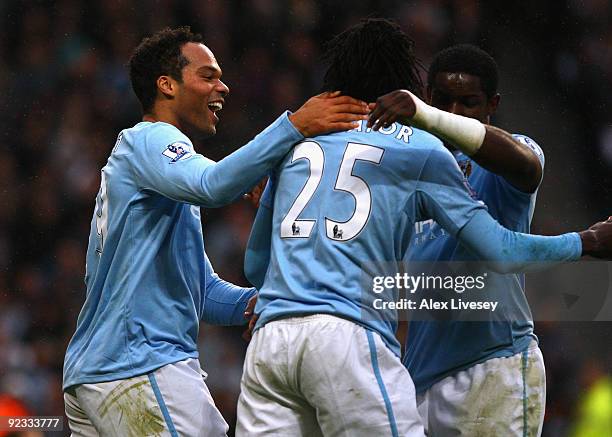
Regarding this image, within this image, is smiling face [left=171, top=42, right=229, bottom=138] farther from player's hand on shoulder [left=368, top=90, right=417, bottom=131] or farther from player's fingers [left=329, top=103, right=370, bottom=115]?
player's hand on shoulder [left=368, top=90, right=417, bottom=131]

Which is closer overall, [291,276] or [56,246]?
[291,276]

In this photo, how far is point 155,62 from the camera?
3951 mm

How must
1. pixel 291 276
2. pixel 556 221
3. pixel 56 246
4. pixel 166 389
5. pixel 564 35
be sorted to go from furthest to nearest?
pixel 564 35 < pixel 56 246 < pixel 556 221 < pixel 166 389 < pixel 291 276

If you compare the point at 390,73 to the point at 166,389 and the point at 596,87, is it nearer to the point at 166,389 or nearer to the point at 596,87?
the point at 166,389

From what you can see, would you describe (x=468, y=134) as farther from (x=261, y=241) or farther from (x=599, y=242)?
(x=261, y=241)

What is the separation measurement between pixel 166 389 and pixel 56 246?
539cm

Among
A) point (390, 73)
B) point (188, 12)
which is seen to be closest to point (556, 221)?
point (188, 12)

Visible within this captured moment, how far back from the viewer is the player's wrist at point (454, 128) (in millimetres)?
3127

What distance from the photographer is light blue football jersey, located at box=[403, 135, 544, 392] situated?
11.6ft

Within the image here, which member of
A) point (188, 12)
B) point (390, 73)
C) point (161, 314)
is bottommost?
point (161, 314)

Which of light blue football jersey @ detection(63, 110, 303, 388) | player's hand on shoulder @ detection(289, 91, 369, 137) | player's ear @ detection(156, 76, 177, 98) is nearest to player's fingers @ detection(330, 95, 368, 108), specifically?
player's hand on shoulder @ detection(289, 91, 369, 137)

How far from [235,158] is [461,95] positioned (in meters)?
1.04

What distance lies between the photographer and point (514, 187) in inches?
134

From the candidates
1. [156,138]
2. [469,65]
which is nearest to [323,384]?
[156,138]
